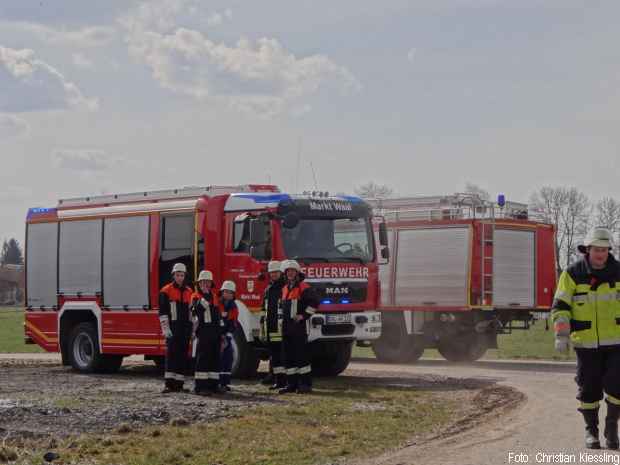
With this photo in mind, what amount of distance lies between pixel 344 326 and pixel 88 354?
19.0 ft

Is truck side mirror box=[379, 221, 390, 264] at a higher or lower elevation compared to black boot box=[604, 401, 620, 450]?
higher

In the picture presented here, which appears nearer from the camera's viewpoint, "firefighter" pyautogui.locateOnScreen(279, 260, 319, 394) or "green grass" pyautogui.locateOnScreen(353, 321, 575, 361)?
"firefighter" pyautogui.locateOnScreen(279, 260, 319, 394)

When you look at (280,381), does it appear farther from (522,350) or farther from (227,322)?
(522,350)

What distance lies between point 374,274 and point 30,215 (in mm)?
7765

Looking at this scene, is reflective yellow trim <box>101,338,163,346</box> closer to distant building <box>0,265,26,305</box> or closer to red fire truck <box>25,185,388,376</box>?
red fire truck <box>25,185,388,376</box>

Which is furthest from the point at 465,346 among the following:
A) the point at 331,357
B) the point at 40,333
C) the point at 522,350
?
the point at 40,333

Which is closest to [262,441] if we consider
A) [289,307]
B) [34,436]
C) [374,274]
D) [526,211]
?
[34,436]

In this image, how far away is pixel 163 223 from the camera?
20.2m

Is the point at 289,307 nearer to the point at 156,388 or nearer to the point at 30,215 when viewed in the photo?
the point at 156,388

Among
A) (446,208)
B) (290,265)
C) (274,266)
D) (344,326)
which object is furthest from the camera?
(446,208)

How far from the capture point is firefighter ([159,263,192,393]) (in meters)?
16.6

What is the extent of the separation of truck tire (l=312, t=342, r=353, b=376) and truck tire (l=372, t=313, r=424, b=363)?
13.5ft

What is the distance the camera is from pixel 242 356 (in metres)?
18.8

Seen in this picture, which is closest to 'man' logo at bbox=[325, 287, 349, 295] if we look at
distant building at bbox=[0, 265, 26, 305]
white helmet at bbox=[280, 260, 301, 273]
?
white helmet at bbox=[280, 260, 301, 273]
